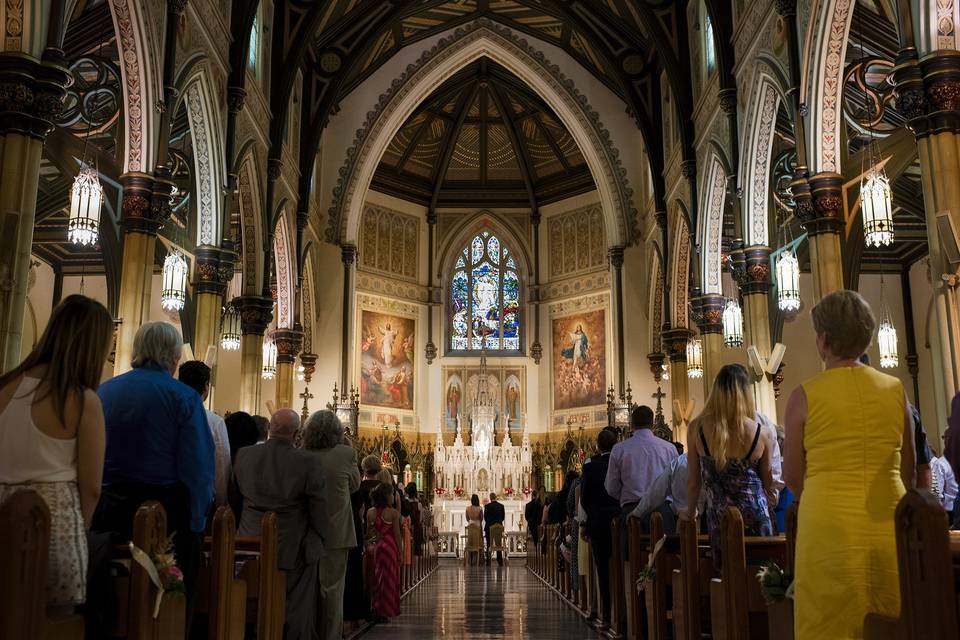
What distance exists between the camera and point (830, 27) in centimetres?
1225

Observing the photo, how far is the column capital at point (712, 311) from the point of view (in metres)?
18.3

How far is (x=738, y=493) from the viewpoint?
5.22 metres

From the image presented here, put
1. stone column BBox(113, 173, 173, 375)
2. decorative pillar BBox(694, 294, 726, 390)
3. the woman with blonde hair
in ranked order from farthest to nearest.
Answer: decorative pillar BBox(694, 294, 726, 390)
stone column BBox(113, 173, 173, 375)
the woman with blonde hair

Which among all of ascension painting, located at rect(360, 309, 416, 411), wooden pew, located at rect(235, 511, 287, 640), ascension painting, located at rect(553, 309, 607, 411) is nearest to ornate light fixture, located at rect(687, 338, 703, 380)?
ascension painting, located at rect(553, 309, 607, 411)

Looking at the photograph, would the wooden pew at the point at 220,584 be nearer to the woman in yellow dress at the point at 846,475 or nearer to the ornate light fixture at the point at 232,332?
the woman in yellow dress at the point at 846,475

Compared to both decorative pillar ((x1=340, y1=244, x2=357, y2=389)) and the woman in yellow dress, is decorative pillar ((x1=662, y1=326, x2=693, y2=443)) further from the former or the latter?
the woman in yellow dress

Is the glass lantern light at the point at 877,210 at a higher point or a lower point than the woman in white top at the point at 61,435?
higher

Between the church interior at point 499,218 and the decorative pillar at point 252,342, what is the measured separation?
8 cm

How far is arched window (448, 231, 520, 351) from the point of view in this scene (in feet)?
102

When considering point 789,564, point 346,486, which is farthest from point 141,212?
point 789,564

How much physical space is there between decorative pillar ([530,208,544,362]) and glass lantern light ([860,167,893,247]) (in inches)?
778

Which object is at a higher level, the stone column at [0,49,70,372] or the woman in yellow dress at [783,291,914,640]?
the stone column at [0,49,70,372]

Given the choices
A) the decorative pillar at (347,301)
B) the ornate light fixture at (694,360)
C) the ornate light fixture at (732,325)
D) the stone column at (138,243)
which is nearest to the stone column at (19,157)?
the stone column at (138,243)

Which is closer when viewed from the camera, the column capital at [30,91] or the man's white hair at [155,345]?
the man's white hair at [155,345]
